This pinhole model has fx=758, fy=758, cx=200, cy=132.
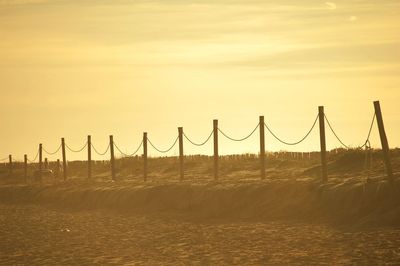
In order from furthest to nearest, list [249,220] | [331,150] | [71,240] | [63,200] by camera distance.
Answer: [331,150] → [63,200] → [249,220] → [71,240]

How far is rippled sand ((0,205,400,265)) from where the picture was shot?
581 inches

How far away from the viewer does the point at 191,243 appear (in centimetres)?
1772

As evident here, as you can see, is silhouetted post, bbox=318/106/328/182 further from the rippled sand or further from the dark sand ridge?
the rippled sand

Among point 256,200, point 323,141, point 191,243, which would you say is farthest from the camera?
point 256,200

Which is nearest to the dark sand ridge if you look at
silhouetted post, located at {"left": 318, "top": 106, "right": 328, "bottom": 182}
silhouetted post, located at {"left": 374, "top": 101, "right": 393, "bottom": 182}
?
silhouetted post, located at {"left": 318, "top": 106, "right": 328, "bottom": 182}

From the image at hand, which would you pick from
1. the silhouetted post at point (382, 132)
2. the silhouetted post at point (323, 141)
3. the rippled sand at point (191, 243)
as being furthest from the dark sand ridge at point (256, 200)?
the rippled sand at point (191, 243)

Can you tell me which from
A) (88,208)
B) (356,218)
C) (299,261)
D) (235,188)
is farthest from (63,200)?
(299,261)

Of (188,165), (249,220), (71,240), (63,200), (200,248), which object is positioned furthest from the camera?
(188,165)

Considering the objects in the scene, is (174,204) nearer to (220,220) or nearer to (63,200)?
(220,220)

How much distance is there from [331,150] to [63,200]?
44.1 feet

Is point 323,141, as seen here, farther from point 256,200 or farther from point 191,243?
point 191,243

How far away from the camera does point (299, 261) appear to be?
14203 mm

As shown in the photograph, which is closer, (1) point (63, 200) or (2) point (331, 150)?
(1) point (63, 200)

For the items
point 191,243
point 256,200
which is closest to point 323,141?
point 256,200
